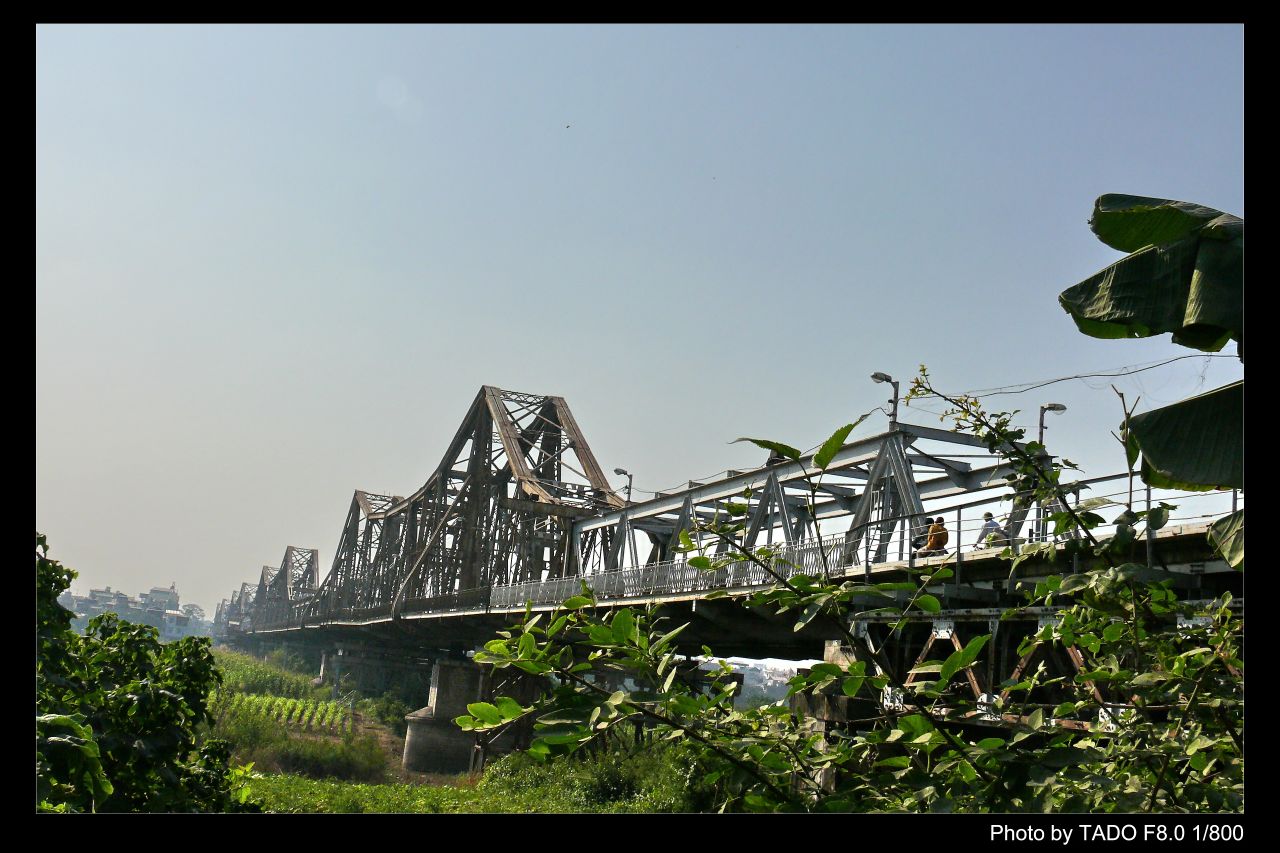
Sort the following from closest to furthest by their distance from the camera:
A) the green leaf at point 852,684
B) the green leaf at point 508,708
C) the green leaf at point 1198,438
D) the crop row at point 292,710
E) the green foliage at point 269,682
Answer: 1. the green leaf at point 508,708
2. the green leaf at point 852,684
3. the green leaf at point 1198,438
4. the crop row at point 292,710
5. the green foliage at point 269,682

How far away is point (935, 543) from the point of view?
15.5 metres

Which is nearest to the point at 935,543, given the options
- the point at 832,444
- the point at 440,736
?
the point at 832,444

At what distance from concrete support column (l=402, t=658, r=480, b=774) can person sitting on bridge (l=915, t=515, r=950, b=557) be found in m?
28.5

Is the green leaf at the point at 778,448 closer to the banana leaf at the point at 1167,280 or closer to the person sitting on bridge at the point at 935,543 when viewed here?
the banana leaf at the point at 1167,280

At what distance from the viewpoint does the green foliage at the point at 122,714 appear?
486 cm

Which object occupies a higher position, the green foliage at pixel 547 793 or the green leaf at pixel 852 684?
the green leaf at pixel 852 684

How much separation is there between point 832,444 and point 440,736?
4176cm

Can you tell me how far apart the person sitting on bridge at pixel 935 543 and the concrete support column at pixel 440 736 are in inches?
1122

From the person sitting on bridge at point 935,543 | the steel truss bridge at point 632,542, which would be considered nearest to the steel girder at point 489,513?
the steel truss bridge at point 632,542

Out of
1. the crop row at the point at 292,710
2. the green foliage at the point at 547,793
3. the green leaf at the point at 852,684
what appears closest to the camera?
the green leaf at the point at 852,684

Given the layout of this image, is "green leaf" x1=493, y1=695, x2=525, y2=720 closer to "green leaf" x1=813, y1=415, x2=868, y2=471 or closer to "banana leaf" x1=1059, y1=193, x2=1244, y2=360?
"green leaf" x1=813, y1=415, x2=868, y2=471

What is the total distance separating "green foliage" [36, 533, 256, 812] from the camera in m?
4.86

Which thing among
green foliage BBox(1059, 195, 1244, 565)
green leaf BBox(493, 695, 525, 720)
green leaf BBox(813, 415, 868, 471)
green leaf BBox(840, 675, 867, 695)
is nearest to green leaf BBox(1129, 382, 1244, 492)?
green foliage BBox(1059, 195, 1244, 565)
